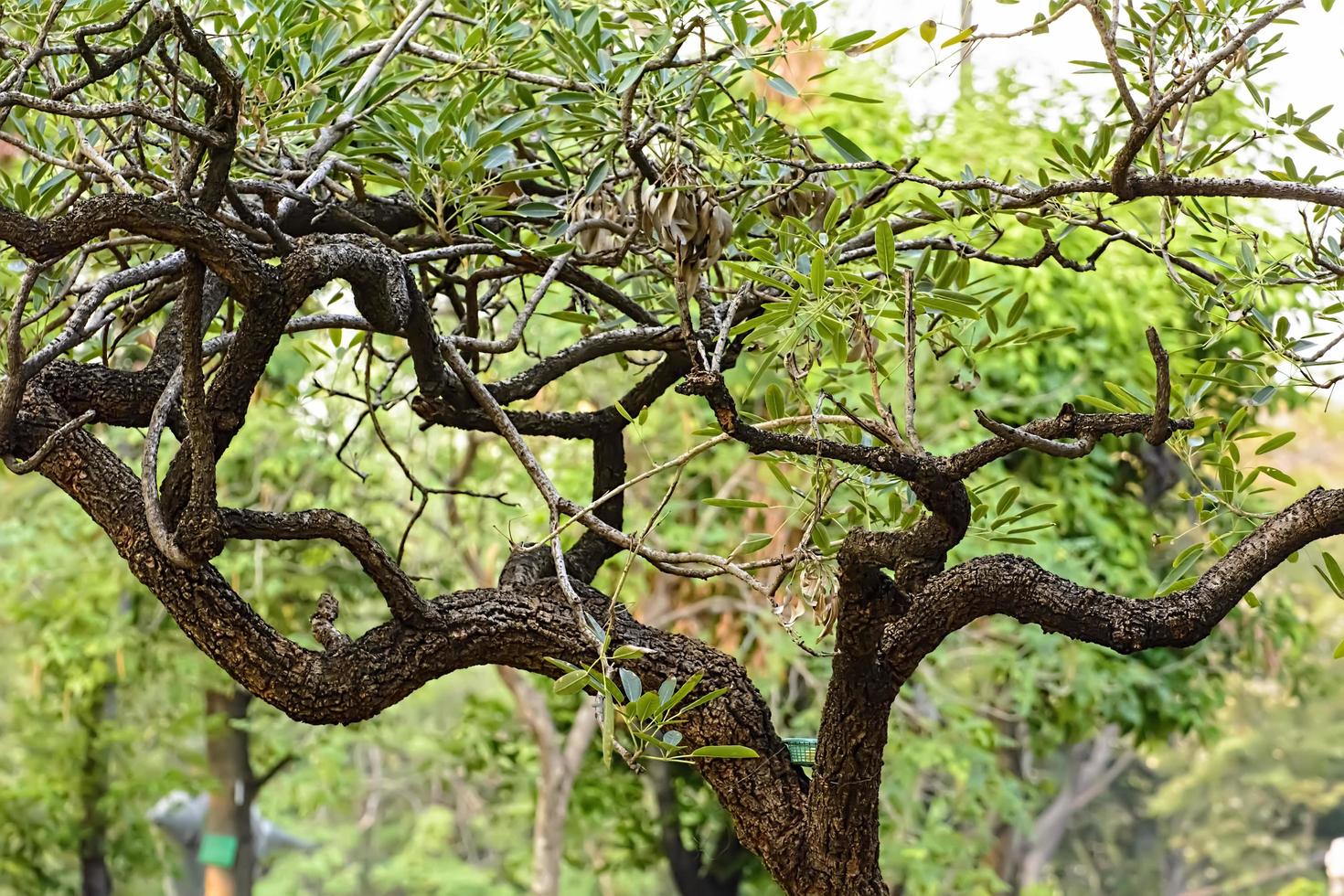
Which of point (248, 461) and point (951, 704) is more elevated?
point (248, 461)

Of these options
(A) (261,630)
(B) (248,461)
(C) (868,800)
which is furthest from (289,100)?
(B) (248,461)

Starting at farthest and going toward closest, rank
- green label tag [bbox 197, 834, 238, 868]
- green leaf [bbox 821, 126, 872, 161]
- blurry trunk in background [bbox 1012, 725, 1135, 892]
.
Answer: blurry trunk in background [bbox 1012, 725, 1135, 892], green label tag [bbox 197, 834, 238, 868], green leaf [bbox 821, 126, 872, 161]

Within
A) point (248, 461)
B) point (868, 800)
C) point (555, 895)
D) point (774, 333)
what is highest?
point (248, 461)

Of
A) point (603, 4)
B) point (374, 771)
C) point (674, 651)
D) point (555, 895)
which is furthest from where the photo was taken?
point (374, 771)

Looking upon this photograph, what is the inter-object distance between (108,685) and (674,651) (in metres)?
4.60

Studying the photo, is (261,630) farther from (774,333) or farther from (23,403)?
(774,333)

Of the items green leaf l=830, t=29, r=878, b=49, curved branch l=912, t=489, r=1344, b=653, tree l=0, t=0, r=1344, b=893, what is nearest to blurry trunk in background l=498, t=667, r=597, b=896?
tree l=0, t=0, r=1344, b=893

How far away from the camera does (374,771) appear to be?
12812 millimetres

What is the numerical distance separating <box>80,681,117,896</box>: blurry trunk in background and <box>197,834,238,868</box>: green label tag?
38 centimetres

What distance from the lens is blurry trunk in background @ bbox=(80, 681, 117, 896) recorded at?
545cm

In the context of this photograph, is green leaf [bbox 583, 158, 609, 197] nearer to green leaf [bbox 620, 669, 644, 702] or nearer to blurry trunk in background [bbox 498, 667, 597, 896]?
green leaf [bbox 620, 669, 644, 702]

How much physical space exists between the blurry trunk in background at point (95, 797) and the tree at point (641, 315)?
4175 millimetres

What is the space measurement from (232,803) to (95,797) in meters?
0.53

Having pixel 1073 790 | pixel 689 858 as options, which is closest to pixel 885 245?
pixel 689 858
